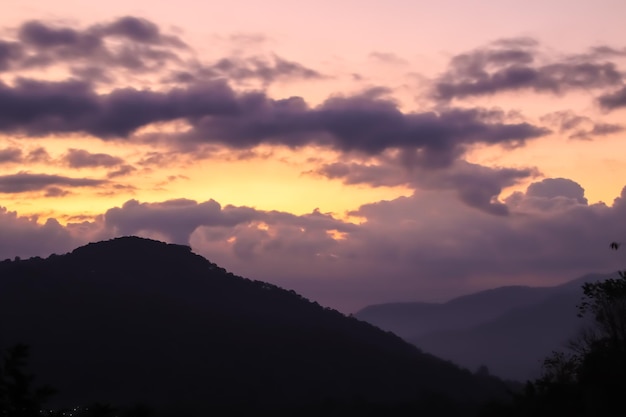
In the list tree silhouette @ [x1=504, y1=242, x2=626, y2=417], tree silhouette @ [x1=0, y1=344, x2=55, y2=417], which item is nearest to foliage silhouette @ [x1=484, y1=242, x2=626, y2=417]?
tree silhouette @ [x1=504, y1=242, x2=626, y2=417]

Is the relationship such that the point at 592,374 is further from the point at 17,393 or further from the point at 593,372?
the point at 17,393

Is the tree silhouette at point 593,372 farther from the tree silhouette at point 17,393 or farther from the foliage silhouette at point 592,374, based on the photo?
the tree silhouette at point 17,393

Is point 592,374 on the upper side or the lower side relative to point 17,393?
upper

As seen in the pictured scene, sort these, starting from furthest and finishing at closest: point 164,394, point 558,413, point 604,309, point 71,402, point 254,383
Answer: point 254,383 → point 164,394 → point 71,402 → point 604,309 → point 558,413

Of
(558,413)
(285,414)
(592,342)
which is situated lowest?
(285,414)

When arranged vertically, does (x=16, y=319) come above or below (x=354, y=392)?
above

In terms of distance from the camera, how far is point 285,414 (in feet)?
557

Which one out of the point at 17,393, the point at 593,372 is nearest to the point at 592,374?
the point at 593,372

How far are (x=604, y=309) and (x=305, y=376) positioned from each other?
138728mm

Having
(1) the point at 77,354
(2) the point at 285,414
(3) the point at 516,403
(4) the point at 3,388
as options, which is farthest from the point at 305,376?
(4) the point at 3,388

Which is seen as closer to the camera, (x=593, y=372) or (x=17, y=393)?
(x=17, y=393)

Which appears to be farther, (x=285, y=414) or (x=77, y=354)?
(x=77, y=354)

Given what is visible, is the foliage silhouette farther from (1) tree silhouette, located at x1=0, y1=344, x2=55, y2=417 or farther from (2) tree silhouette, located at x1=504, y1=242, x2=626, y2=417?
(1) tree silhouette, located at x1=0, y1=344, x2=55, y2=417

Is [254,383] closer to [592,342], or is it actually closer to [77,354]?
[77,354]
